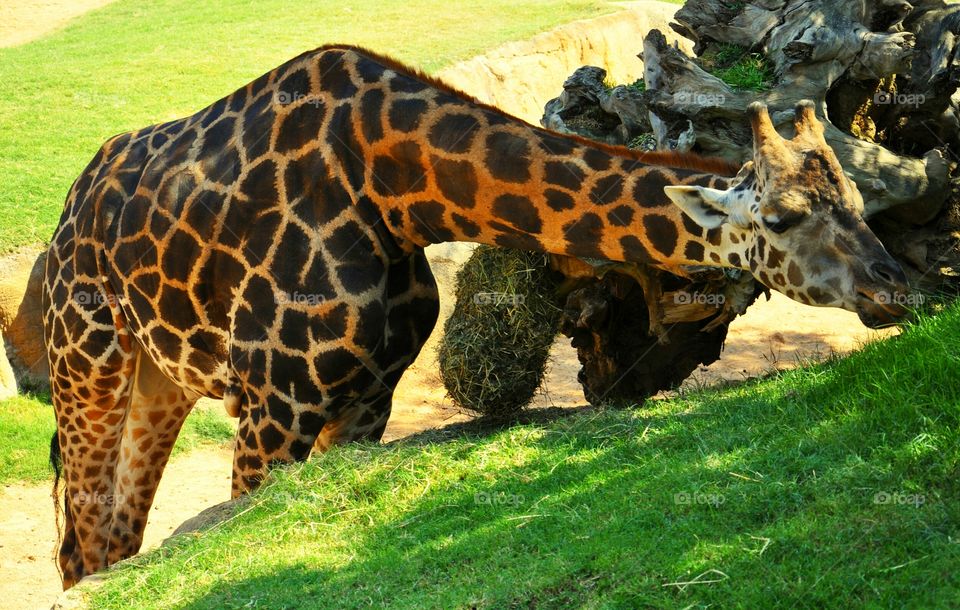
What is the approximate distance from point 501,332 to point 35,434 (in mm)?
6634

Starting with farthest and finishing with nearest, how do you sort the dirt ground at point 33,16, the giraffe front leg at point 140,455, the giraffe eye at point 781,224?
the dirt ground at point 33,16 < the giraffe front leg at point 140,455 < the giraffe eye at point 781,224

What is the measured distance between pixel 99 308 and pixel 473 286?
2911 mm

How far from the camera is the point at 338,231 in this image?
719 cm

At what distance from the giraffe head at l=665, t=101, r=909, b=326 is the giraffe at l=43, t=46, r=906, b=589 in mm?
11

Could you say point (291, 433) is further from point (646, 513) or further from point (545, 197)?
point (646, 513)

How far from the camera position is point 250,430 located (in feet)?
24.7

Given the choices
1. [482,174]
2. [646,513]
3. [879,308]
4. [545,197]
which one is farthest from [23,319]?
[879,308]

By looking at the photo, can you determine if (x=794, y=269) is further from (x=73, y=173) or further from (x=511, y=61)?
(x=511, y=61)

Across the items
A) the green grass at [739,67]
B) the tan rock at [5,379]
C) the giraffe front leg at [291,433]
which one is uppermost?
the green grass at [739,67]

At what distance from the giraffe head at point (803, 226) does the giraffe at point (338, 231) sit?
1 cm

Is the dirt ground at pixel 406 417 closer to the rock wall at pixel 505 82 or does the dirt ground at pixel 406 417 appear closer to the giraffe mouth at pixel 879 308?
the rock wall at pixel 505 82

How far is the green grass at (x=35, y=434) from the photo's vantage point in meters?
12.0

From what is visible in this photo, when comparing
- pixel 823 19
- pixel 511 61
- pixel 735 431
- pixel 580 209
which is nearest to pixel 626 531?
pixel 735 431

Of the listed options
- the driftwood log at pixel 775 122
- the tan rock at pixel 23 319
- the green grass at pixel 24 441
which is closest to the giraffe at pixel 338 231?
the driftwood log at pixel 775 122
